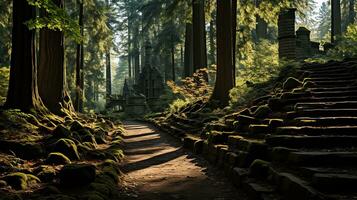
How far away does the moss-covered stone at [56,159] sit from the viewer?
7609mm

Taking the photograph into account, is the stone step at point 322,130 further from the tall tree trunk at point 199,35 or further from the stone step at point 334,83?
the tall tree trunk at point 199,35

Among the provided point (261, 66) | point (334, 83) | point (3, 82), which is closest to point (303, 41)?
point (261, 66)

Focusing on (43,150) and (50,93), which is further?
(50,93)

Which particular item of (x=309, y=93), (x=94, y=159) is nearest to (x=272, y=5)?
(x=309, y=93)

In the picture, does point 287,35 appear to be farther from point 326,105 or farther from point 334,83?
point 326,105

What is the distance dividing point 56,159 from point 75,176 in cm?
193

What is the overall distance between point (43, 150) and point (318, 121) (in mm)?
5779

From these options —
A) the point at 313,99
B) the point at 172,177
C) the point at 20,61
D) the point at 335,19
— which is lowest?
the point at 172,177

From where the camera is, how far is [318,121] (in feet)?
24.4

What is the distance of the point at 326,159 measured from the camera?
5.46 m

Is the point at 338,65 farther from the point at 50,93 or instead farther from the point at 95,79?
the point at 95,79

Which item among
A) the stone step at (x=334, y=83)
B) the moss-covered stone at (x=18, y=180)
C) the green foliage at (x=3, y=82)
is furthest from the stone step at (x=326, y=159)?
the green foliage at (x=3, y=82)

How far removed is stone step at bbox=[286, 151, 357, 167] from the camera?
5.40 m

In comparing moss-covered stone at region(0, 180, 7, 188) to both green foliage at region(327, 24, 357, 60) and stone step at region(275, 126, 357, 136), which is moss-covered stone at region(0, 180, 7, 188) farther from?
green foliage at region(327, 24, 357, 60)
